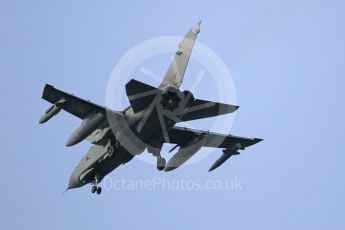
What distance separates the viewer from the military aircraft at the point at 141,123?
31703mm

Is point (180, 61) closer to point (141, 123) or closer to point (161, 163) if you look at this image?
point (141, 123)

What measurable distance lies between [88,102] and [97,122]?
1112 mm

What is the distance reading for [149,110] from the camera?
32594mm

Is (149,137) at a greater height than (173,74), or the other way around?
(173,74)

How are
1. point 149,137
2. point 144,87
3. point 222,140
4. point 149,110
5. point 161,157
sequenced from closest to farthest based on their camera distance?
point 144,87
point 149,110
point 149,137
point 161,157
point 222,140

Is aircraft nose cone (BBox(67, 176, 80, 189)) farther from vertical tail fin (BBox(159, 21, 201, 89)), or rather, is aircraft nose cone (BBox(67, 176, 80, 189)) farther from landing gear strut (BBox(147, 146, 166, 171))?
vertical tail fin (BBox(159, 21, 201, 89))

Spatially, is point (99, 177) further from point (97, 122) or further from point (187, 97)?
point (187, 97)

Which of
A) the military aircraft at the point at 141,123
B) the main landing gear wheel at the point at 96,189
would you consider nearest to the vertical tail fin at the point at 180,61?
the military aircraft at the point at 141,123

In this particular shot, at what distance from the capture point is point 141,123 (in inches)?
1320

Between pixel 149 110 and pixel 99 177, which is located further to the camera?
pixel 99 177

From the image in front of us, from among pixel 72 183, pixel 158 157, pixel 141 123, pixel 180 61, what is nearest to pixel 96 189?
pixel 72 183

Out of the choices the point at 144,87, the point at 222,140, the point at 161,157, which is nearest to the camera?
the point at 144,87

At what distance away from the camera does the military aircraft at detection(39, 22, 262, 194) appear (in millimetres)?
31703

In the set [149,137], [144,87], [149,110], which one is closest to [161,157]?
[149,137]
